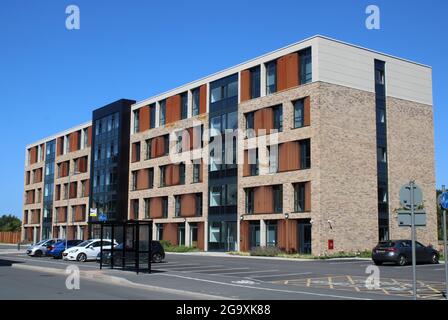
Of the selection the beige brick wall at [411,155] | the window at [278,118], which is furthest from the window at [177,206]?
the beige brick wall at [411,155]

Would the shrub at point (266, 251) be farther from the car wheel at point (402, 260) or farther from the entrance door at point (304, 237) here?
the car wheel at point (402, 260)

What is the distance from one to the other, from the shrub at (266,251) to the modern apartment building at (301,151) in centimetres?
117

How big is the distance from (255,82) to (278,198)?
34.6 ft

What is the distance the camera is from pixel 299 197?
43.4m

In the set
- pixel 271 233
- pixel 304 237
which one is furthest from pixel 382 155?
pixel 271 233

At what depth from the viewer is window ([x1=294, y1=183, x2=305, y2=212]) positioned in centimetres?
4291

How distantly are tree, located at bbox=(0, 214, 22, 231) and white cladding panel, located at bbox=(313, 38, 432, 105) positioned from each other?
286ft

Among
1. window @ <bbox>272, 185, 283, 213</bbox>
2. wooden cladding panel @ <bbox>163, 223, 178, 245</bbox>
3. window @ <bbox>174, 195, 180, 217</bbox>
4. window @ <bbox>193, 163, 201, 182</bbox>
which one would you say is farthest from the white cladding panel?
wooden cladding panel @ <bbox>163, 223, 178, 245</bbox>

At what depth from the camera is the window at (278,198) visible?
44.8 metres

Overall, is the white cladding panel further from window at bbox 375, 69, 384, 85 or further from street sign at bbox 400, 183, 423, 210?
street sign at bbox 400, 183, 423, 210

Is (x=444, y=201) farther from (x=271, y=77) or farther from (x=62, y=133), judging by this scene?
(x=62, y=133)

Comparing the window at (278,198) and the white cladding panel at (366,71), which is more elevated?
the white cladding panel at (366,71)
